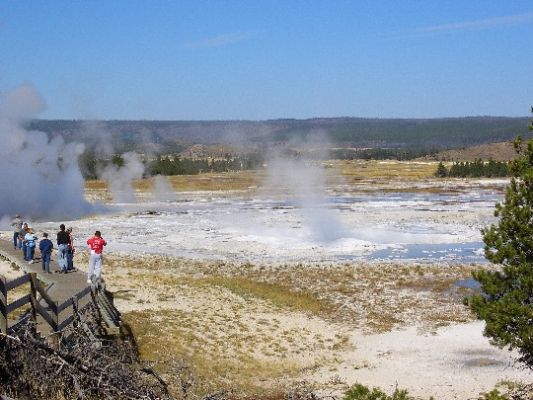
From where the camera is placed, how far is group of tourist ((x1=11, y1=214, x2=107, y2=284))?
59.5 feet

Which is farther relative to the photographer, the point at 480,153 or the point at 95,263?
the point at 480,153

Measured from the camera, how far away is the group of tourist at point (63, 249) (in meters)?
18.1

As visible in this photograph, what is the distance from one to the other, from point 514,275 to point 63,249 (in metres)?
13.4

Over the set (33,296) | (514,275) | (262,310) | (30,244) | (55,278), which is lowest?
(262,310)

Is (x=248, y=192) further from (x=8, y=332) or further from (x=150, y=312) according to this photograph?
(x=8, y=332)

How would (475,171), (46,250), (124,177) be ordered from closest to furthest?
(46,250) < (124,177) < (475,171)

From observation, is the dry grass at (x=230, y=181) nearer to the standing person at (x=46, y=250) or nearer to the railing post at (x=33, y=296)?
the standing person at (x=46, y=250)

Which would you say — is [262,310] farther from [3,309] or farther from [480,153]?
[480,153]

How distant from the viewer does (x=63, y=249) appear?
2098 cm

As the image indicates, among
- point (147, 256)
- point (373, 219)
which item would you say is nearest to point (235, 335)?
point (147, 256)

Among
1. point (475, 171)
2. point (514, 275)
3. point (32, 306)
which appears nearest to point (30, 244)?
point (32, 306)

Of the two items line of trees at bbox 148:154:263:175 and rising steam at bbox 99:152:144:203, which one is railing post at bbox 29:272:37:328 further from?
line of trees at bbox 148:154:263:175

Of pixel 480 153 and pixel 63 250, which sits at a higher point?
pixel 480 153

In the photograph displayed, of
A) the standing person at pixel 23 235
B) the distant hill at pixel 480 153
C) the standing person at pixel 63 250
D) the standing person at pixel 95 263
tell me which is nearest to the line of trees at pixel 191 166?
the distant hill at pixel 480 153
